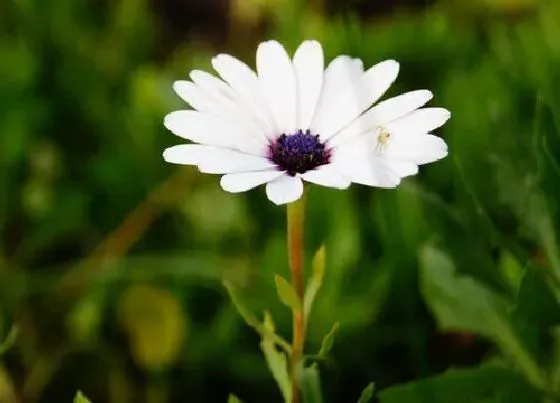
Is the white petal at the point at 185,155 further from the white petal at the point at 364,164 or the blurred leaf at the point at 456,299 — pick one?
the blurred leaf at the point at 456,299

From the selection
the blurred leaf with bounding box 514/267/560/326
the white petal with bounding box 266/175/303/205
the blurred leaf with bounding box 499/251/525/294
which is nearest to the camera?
the white petal with bounding box 266/175/303/205

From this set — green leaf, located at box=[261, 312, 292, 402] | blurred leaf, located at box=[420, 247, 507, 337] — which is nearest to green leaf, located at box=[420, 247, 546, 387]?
blurred leaf, located at box=[420, 247, 507, 337]

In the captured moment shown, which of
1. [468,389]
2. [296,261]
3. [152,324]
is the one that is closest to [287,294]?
[296,261]

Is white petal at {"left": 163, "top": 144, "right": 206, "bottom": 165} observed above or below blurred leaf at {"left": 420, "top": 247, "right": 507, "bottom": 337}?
above

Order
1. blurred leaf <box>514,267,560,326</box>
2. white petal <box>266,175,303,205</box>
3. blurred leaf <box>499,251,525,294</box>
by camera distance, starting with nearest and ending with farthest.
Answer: white petal <box>266,175,303,205</box> → blurred leaf <box>514,267,560,326</box> → blurred leaf <box>499,251,525,294</box>

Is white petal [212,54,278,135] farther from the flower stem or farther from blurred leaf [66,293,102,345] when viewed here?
blurred leaf [66,293,102,345]

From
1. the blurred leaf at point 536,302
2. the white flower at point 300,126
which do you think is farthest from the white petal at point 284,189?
the blurred leaf at point 536,302

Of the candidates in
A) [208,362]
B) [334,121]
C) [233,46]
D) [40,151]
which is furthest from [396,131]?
[233,46]
